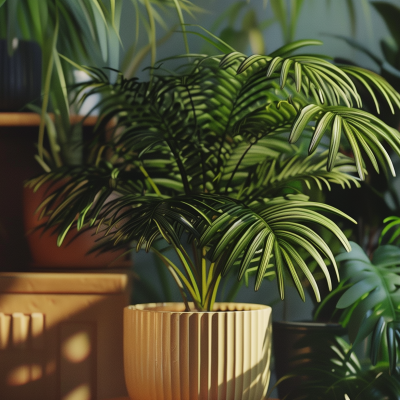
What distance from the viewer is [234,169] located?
1026 mm

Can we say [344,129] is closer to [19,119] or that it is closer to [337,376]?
[337,376]

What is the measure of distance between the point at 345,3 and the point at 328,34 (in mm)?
107

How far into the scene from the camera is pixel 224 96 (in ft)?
3.42

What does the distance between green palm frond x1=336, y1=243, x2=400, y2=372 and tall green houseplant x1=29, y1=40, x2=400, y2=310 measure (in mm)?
133

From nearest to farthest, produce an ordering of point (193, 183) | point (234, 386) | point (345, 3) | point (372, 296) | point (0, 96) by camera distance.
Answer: point (234, 386), point (372, 296), point (193, 183), point (0, 96), point (345, 3)

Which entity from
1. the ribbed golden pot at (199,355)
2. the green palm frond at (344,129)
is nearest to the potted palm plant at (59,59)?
the ribbed golden pot at (199,355)

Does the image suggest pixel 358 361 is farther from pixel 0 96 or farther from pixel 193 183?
pixel 0 96

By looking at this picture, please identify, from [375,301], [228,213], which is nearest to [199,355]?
[228,213]

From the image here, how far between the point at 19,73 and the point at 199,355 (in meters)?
0.89

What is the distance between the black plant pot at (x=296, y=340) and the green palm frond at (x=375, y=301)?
0.14 meters

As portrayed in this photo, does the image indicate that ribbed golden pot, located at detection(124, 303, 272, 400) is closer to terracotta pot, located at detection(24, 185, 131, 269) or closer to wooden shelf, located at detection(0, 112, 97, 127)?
terracotta pot, located at detection(24, 185, 131, 269)

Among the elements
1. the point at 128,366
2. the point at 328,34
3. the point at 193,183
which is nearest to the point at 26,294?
the point at 128,366

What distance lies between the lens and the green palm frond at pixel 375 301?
885 mm

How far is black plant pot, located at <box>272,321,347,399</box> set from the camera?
1161mm
